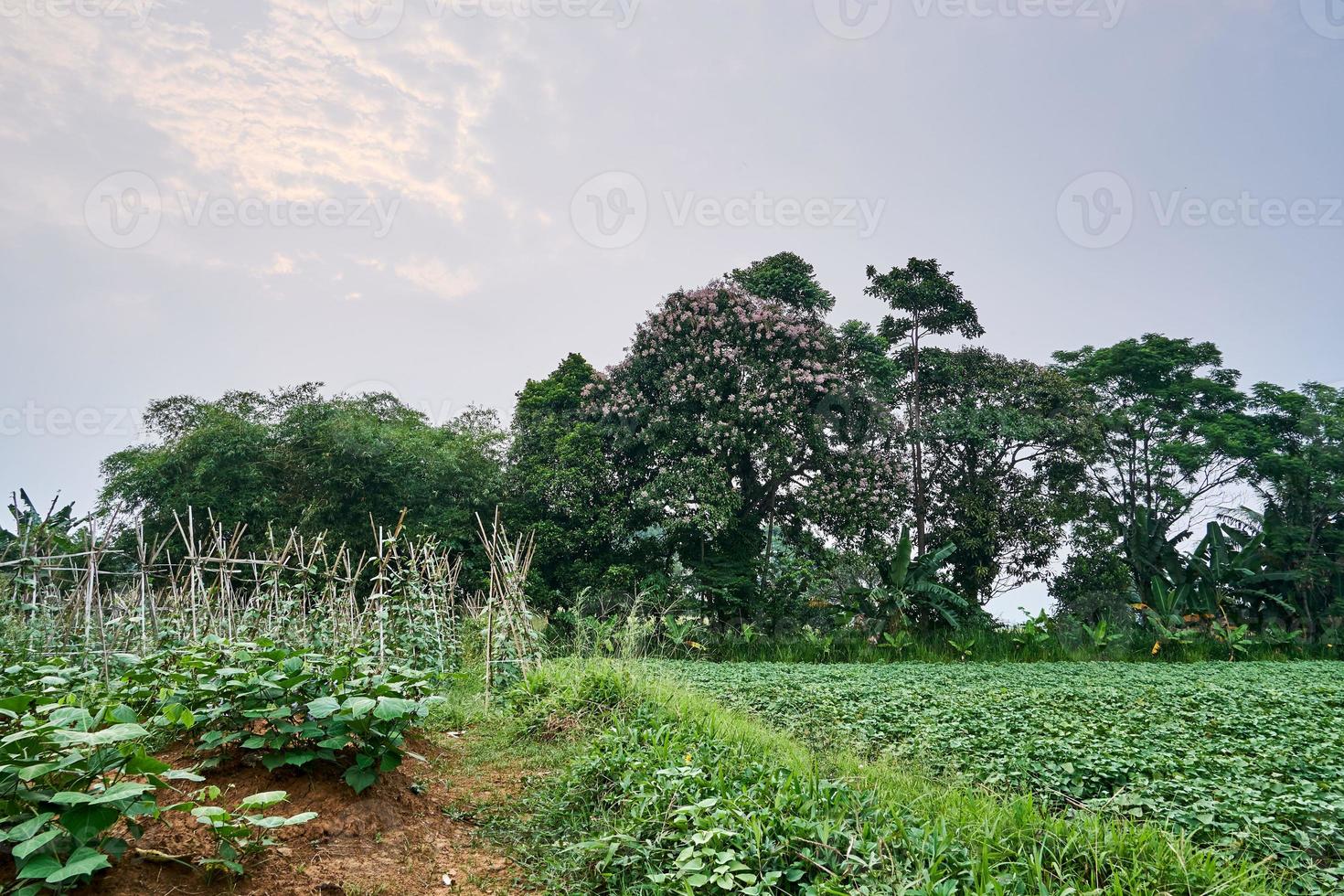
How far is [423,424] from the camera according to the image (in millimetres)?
19922

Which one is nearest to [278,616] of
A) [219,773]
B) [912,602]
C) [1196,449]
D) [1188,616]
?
[219,773]

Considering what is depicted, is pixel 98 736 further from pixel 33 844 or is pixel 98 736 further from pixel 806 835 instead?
pixel 806 835

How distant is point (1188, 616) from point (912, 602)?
15.7 ft

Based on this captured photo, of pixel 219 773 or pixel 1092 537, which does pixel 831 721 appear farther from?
pixel 1092 537

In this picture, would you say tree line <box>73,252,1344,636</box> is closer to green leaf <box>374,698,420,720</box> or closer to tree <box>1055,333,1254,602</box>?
tree <box>1055,333,1254,602</box>

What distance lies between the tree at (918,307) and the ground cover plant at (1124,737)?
934 centimetres

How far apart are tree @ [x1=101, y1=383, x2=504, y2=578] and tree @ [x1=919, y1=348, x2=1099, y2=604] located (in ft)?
30.5

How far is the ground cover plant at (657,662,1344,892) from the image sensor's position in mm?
3621

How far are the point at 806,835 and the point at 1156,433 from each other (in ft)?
63.5

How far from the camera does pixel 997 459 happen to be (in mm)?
16984

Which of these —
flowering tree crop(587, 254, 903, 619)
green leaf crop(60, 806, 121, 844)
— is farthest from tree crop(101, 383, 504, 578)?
green leaf crop(60, 806, 121, 844)

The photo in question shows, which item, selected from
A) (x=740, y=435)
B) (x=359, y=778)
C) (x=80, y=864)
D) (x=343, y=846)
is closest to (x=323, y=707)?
(x=359, y=778)

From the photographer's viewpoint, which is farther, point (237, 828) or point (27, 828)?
point (237, 828)

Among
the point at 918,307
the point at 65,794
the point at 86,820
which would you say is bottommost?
the point at 86,820
